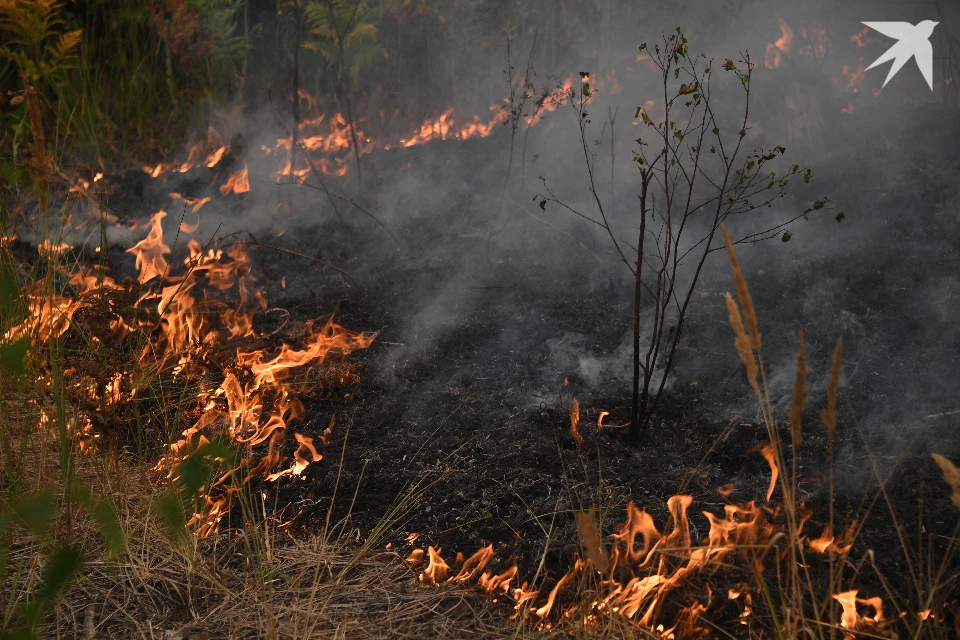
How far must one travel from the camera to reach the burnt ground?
2490 mm

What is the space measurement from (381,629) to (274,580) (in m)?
0.40

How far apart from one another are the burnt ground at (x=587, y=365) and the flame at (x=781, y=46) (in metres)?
2.05

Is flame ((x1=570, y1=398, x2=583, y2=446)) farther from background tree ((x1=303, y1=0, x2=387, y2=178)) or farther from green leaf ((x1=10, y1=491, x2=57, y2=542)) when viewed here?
background tree ((x1=303, y1=0, x2=387, y2=178))

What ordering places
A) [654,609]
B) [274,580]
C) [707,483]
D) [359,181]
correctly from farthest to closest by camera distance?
[359,181] → [707,483] → [274,580] → [654,609]

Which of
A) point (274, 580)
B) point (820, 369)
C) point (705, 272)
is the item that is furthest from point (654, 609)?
point (705, 272)

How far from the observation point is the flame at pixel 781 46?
6117 mm

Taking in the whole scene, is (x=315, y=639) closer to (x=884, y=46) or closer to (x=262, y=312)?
(x=262, y=312)

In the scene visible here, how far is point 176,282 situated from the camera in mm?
4199

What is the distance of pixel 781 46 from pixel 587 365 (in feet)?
14.2

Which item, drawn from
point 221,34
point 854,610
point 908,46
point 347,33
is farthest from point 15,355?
point 908,46

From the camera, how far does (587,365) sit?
3.33 m

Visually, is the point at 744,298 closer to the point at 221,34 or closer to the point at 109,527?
the point at 109,527

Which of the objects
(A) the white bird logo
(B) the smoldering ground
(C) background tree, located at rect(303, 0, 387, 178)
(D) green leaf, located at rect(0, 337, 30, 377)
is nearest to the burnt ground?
(B) the smoldering ground

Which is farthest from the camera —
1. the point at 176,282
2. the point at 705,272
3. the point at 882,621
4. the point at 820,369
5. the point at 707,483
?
the point at 176,282
